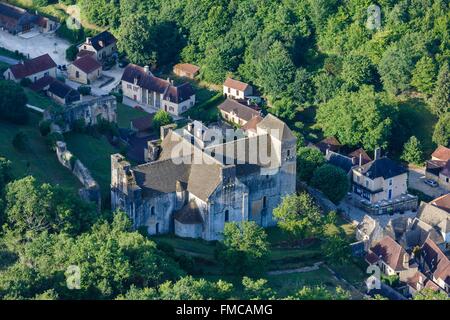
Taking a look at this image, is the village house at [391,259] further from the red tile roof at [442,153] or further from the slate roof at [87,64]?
the slate roof at [87,64]

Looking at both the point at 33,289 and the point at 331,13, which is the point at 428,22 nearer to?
the point at 331,13

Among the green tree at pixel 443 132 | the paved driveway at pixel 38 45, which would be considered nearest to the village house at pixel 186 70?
the paved driveway at pixel 38 45

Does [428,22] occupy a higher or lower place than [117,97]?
higher

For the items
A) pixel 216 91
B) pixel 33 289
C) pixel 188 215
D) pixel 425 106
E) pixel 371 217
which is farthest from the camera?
pixel 216 91

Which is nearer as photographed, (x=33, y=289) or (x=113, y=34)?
(x=33, y=289)

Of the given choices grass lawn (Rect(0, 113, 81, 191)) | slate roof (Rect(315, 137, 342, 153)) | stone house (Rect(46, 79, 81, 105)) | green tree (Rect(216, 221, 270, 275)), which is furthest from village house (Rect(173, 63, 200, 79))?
green tree (Rect(216, 221, 270, 275))

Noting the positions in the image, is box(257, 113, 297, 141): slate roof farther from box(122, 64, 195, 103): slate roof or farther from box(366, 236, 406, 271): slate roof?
box(122, 64, 195, 103): slate roof

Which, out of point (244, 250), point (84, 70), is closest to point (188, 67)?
point (84, 70)

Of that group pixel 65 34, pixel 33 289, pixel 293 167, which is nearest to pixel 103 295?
pixel 33 289
